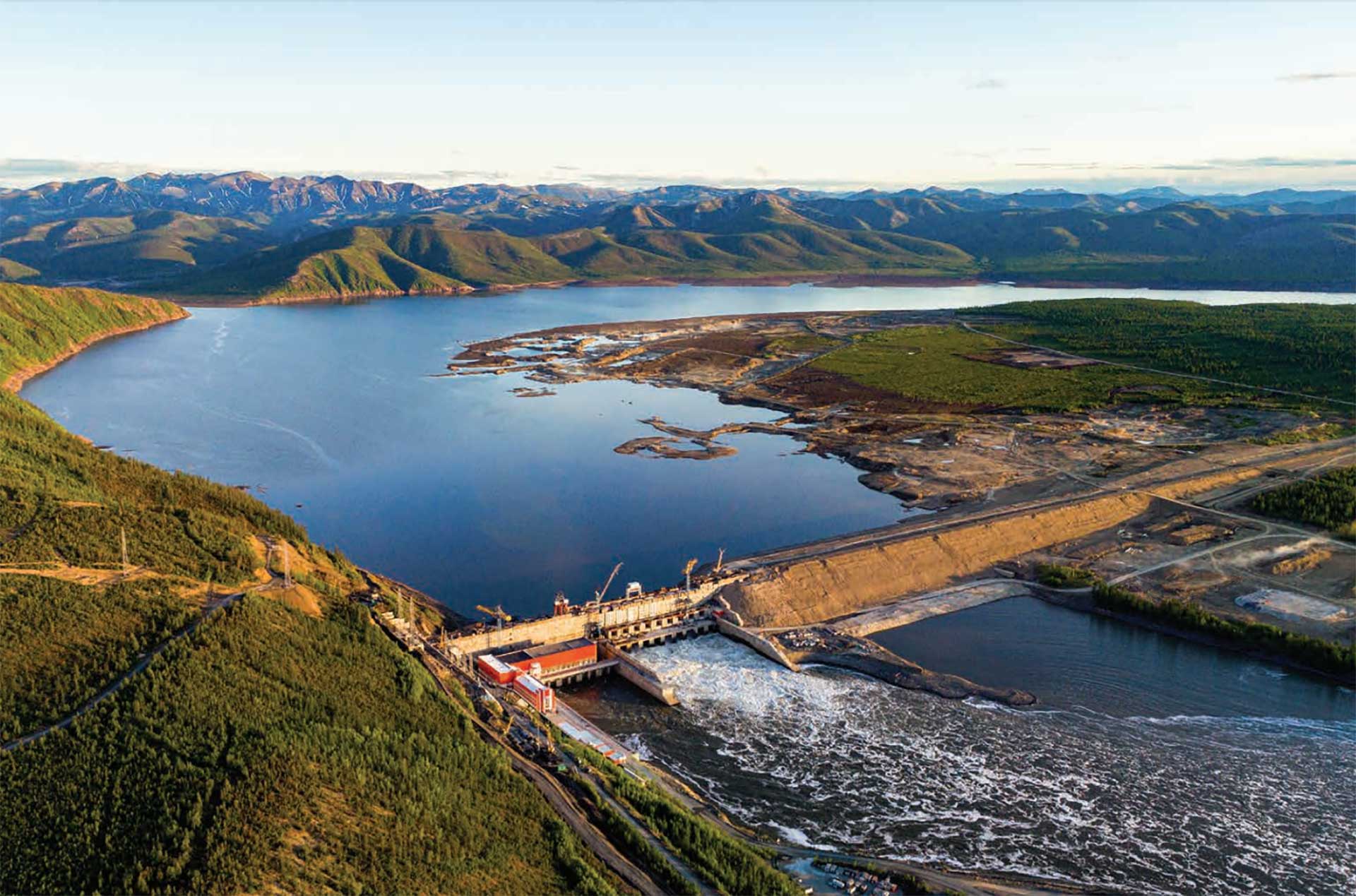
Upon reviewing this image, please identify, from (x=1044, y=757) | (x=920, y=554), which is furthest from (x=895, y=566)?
(x=1044, y=757)

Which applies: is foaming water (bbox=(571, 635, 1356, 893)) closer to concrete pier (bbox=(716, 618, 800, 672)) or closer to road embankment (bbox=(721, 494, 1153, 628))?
concrete pier (bbox=(716, 618, 800, 672))

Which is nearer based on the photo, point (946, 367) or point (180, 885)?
point (180, 885)

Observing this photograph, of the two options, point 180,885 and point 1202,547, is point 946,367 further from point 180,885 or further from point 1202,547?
point 180,885

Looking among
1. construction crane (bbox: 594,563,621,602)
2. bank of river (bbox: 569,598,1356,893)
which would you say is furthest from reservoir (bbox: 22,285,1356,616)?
bank of river (bbox: 569,598,1356,893)

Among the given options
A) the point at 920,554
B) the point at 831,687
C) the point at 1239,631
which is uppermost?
the point at 920,554

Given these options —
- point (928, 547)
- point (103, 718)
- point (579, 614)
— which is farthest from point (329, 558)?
point (928, 547)

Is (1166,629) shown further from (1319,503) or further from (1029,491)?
(1319,503)

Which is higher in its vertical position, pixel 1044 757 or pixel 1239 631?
pixel 1239 631
